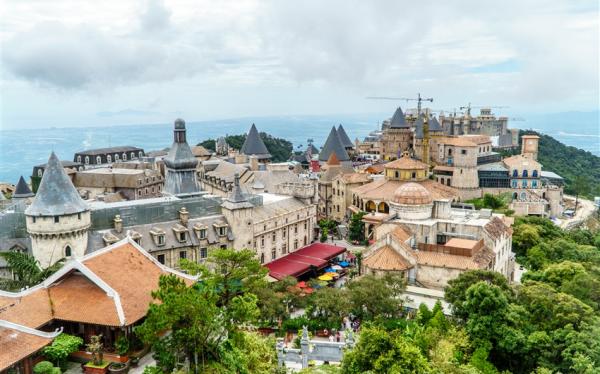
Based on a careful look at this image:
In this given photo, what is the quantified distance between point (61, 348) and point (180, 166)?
111 feet

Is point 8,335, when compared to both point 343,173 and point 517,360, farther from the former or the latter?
point 343,173

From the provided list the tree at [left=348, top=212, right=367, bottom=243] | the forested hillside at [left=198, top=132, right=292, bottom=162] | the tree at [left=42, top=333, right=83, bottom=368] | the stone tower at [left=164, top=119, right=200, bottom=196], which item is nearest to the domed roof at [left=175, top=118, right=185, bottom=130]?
the stone tower at [left=164, top=119, right=200, bottom=196]

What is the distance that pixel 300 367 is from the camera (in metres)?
33.0

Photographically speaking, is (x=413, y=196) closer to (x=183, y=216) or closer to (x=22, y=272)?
(x=183, y=216)

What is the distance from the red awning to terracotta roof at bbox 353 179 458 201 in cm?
1049

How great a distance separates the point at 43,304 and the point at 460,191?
6471 cm

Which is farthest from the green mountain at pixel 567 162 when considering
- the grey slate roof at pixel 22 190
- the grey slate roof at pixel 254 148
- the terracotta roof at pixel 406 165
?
the grey slate roof at pixel 22 190

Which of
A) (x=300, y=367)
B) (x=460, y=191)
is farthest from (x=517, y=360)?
(x=460, y=191)

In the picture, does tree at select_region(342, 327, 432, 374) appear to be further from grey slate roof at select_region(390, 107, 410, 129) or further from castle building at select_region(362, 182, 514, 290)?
grey slate roof at select_region(390, 107, 410, 129)

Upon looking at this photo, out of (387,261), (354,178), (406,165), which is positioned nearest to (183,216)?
(387,261)

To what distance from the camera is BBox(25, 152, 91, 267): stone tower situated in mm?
40875

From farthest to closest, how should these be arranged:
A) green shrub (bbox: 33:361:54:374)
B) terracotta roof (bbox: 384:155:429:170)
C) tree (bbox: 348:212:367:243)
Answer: terracotta roof (bbox: 384:155:429:170)
tree (bbox: 348:212:367:243)
green shrub (bbox: 33:361:54:374)

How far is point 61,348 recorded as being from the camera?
26.9 meters

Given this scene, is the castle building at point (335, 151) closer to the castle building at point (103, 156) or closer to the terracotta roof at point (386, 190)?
the terracotta roof at point (386, 190)
